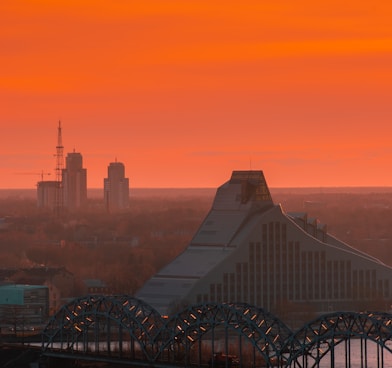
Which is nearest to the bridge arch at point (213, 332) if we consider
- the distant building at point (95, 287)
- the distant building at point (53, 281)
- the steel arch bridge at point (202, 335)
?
the steel arch bridge at point (202, 335)

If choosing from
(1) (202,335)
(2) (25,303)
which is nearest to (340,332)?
(1) (202,335)

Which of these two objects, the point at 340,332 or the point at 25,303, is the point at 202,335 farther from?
the point at 25,303

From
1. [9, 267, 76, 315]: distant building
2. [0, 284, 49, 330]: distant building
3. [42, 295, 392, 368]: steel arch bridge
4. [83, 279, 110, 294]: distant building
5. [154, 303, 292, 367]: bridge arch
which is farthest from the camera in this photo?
[83, 279, 110, 294]: distant building

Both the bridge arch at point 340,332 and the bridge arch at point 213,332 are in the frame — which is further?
the bridge arch at point 213,332

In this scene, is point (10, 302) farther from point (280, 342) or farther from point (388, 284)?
point (280, 342)

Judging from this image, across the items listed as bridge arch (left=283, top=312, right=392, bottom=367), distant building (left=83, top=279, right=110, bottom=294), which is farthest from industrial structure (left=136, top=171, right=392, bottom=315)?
bridge arch (left=283, top=312, right=392, bottom=367)

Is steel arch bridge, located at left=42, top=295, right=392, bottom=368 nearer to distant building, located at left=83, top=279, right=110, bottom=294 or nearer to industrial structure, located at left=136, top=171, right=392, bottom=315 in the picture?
industrial structure, located at left=136, top=171, right=392, bottom=315

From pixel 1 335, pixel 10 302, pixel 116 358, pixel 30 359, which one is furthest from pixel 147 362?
pixel 10 302

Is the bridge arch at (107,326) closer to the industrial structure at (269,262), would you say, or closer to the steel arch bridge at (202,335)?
the steel arch bridge at (202,335)
